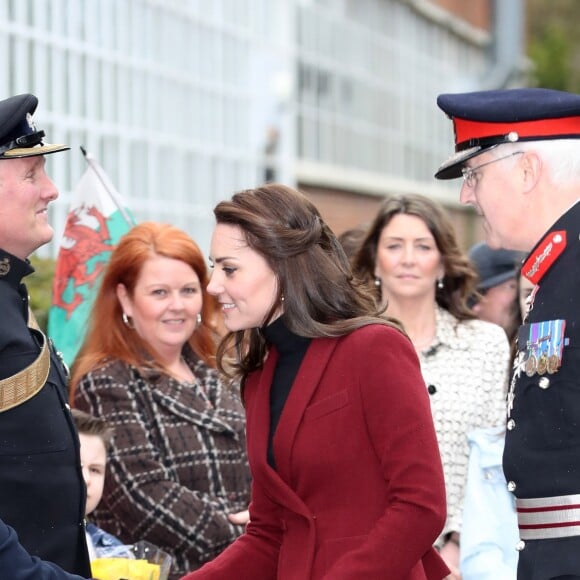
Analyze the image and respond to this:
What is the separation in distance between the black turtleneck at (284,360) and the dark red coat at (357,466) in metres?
0.03

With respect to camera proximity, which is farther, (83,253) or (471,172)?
(83,253)

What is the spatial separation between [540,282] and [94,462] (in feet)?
6.53

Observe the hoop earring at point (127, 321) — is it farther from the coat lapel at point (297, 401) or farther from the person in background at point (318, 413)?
the coat lapel at point (297, 401)

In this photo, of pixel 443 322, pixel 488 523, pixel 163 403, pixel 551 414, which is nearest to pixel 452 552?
pixel 488 523

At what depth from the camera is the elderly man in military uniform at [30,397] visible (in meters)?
3.36

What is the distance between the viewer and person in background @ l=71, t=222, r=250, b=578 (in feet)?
14.4

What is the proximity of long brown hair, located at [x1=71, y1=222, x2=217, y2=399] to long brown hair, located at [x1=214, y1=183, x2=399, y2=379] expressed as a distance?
151cm

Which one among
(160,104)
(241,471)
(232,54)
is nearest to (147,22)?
(160,104)

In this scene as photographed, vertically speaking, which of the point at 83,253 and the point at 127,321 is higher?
the point at 83,253

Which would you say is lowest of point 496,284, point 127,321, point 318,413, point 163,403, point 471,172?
point 163,403

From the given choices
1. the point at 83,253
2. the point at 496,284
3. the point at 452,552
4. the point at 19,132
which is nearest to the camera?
the point at 19,132

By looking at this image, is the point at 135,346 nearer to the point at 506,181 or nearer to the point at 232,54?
the point at 506,181

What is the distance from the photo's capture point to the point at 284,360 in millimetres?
3387

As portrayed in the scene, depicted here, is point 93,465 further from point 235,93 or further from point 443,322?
point 235,93
